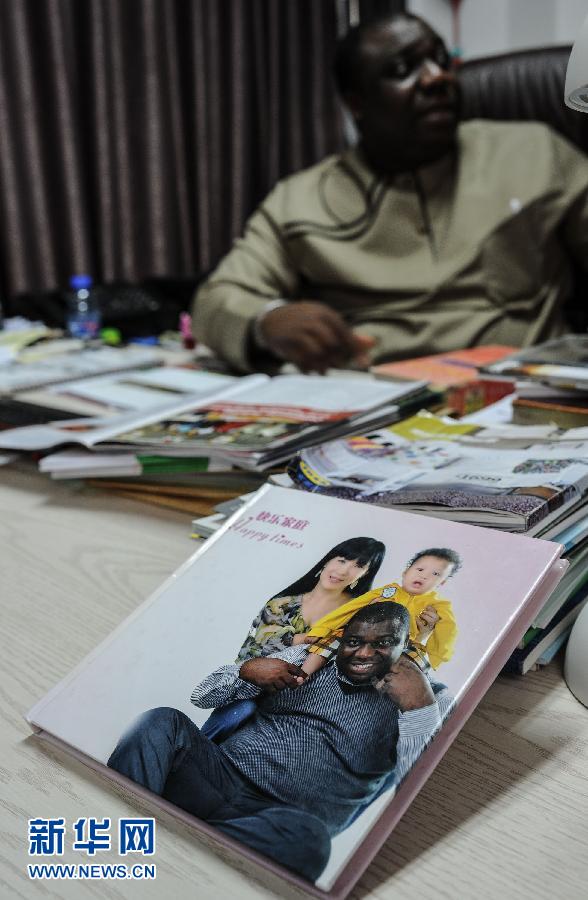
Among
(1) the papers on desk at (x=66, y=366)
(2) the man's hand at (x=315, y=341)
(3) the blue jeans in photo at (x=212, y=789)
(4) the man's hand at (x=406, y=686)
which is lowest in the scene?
(1) the papers on desk at (x=66, y=366)

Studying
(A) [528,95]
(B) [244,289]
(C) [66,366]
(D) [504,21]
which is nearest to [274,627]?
(C) [66,366]

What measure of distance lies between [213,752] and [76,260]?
204 cm

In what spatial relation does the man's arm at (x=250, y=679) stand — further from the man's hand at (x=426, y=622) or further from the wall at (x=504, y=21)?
the wall at (x=504, y=21)

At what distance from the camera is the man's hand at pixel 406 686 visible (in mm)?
318

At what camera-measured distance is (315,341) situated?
1.13 meters

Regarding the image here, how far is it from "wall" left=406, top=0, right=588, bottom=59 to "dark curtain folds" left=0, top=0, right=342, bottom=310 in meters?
0.58

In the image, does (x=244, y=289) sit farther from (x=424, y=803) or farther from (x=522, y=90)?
(x=424, y=803)

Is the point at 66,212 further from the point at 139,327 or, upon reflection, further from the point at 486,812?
the point at 486,812

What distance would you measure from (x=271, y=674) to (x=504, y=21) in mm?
3118

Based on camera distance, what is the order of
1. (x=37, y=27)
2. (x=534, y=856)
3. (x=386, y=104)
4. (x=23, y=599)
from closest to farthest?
(x=534, y=856) < (x=23, y=599) < (x=386, y=104) < (x=37, y=27)

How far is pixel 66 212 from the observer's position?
2127 mm

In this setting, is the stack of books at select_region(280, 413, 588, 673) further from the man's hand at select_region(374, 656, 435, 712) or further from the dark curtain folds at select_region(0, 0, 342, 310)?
the dark curtain folds at select_region(0, 0, 342, 310)

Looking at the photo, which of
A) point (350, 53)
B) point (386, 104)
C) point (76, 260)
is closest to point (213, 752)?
point (386, 104)

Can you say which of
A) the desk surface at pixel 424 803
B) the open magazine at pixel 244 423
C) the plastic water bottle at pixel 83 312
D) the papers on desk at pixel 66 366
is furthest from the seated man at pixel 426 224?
the desk surface at pixel 424 803
